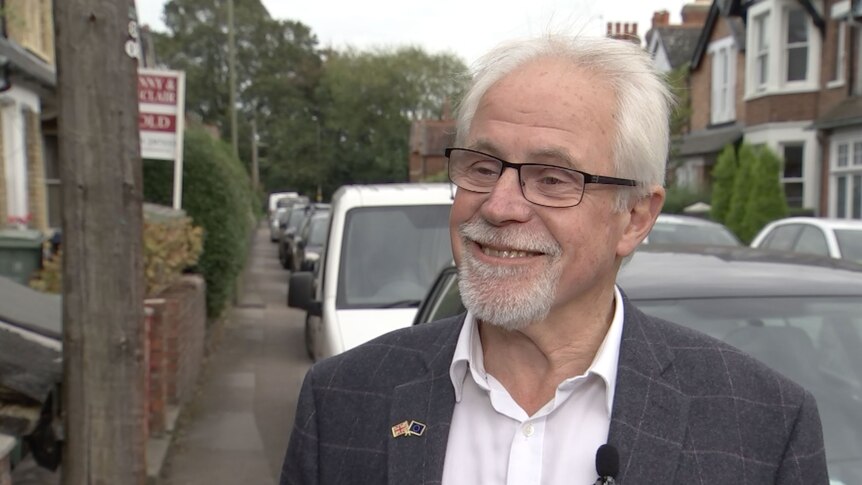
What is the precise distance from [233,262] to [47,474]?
6.91m

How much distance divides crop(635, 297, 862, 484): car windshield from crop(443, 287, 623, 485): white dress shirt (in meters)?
1.53

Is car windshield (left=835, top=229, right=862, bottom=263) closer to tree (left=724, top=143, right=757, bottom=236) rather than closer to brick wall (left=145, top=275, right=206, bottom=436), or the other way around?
brick wall (left=145, top=275, right=206, bottom=436)

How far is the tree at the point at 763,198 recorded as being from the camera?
21.0 meters

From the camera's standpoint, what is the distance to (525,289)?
73.4 inches

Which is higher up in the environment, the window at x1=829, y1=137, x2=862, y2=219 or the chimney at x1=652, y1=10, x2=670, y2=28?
the chimney at x1=652, y1=10, x2=670, y2=28

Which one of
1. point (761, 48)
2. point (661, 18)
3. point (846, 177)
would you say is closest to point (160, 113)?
point (846, 177)

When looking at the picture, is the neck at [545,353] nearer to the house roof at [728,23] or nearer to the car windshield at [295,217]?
the house roof at [728,23]

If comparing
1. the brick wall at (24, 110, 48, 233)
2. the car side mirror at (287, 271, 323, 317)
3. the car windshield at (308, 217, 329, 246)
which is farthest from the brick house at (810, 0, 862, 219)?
the car side mirror at (287, 271, 323, 317)

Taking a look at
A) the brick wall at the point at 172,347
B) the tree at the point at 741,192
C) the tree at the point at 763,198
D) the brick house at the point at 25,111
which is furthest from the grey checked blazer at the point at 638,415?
the tree at the point at 741,192

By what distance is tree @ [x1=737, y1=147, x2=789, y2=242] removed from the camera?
21016mm

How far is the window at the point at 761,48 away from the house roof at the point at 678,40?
7966 mm

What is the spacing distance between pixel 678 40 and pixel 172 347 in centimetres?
2916

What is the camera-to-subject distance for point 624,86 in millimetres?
1894

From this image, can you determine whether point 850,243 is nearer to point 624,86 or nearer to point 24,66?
point 24,66
